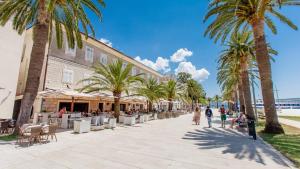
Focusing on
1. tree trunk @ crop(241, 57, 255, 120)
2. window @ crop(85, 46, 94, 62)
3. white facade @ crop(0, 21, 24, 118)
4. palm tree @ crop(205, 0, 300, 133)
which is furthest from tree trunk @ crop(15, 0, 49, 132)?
tree trunk @ crop(241, 57, 255, 120)

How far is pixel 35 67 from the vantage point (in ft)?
32.3

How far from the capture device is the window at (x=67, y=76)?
17.8 m

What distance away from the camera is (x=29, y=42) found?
18.6 m

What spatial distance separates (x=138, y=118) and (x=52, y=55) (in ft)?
34.9

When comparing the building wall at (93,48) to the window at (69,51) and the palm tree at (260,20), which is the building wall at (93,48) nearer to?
the window at (69,51)

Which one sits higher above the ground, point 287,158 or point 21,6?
point 21,6

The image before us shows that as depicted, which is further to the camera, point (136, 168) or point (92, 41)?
point (92, 41)

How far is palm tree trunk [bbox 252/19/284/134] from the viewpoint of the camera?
463 inches

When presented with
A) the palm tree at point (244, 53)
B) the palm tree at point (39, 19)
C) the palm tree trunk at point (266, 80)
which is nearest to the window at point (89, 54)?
the palm tree at point (39, 19)

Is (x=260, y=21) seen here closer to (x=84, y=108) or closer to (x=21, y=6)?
(x=21, y=6)

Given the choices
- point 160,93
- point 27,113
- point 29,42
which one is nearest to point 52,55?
point 29,42

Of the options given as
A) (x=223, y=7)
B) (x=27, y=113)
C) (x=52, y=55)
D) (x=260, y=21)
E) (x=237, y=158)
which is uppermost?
(x=223, y=7)

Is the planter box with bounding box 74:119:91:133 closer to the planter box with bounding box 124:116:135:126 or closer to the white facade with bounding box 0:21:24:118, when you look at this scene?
the planter box with bounding box 124:116:135:126

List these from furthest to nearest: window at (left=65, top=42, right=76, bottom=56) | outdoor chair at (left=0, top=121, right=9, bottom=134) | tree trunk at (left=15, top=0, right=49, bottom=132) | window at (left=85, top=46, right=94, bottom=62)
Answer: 1. window at (left=85, top=46, right=94, bottom=62)
2. window at (left=65, top=42, right=76, bottom=56)
3. outdoor chair at (left=0, top=121, right=9, bottom=134)
4. tree trunk at (left=15, top=0, right=49, bottom=132)
